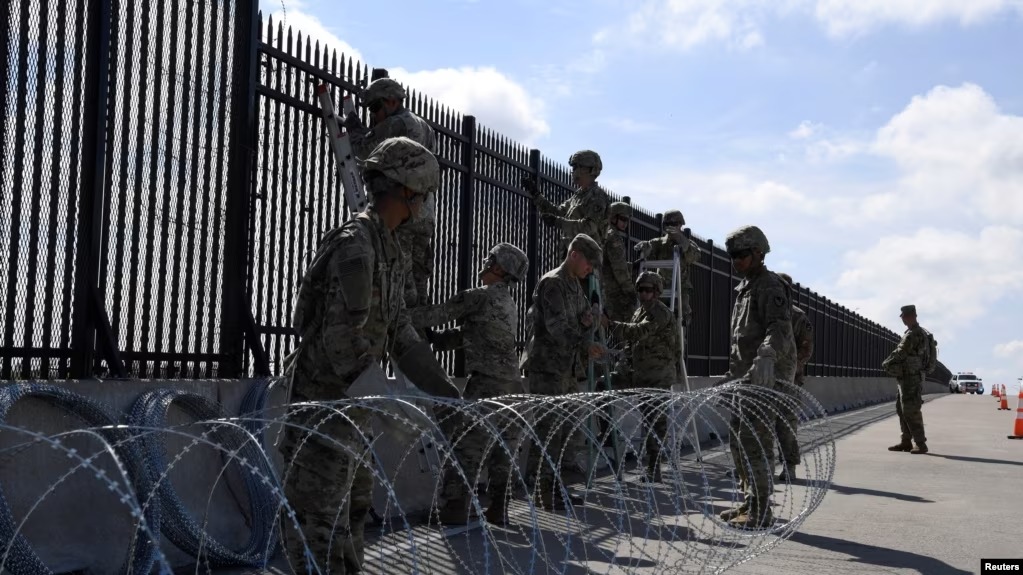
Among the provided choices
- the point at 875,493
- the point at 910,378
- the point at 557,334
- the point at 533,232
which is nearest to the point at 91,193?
the point at 557,334

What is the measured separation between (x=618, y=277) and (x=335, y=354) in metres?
8.27

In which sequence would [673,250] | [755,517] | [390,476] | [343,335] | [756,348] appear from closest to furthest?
[343,335]
[755,517]
[390,476]
[756,348]
[673,250]

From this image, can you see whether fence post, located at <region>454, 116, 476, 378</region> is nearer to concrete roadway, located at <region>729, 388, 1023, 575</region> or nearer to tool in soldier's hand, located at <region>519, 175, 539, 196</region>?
tool in soldier's hand, located at <region>519, 175, 539, 196</region>

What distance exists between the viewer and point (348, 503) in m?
4.46

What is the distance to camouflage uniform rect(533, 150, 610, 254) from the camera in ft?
36.3

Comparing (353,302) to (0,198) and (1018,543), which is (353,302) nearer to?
(0,198)

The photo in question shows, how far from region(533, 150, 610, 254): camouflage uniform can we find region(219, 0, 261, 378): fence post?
4.26m

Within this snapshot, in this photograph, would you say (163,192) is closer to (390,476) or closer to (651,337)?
(390,476)

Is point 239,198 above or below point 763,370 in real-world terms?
above

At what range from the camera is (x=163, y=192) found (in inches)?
256

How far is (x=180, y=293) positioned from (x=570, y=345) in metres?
3.26

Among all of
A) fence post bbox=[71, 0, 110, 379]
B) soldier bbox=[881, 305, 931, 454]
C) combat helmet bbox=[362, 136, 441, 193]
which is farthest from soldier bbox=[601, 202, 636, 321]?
combat helmet bbox=[362, 136, 441, 193]

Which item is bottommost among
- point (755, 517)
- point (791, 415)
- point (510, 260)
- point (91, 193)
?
point (755, 517)

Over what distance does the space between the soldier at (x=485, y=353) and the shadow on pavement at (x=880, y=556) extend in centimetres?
217
